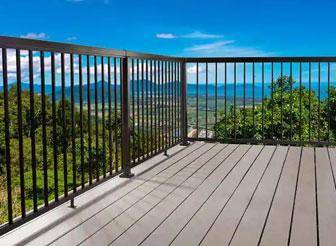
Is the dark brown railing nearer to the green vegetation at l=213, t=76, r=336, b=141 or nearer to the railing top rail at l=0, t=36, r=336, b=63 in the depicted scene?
the railing top rail at l=0, t=36, r=336, b=63

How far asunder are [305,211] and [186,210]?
0.70 meters

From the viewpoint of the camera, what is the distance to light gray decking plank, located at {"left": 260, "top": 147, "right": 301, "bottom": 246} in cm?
217

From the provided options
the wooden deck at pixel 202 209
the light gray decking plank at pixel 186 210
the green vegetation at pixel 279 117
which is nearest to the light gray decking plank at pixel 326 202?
the wooden deck at pixel 202 209

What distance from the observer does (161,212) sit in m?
2.56

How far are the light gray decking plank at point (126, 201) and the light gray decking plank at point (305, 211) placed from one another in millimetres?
985

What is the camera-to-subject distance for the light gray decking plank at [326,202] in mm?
2229

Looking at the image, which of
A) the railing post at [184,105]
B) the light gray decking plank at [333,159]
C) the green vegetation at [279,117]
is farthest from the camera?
the green vegetation at [279,117]

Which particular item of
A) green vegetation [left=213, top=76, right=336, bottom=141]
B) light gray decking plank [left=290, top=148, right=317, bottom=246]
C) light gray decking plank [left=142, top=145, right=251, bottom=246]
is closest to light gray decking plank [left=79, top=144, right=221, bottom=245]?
light gray decking plank [left=142, top=145, right=251, bottom=246]

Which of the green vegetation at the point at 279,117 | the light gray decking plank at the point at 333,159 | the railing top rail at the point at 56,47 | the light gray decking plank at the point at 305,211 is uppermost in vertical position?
the railing top rail at the point at 56,47

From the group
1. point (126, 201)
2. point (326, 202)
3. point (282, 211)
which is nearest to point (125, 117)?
point (126, 201)

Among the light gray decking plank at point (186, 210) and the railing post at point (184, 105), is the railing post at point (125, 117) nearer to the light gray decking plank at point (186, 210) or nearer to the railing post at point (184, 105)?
the light gray decking plank at point (186, 210)

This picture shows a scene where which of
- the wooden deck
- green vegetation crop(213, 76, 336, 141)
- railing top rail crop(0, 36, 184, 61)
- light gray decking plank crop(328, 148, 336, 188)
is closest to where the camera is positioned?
railing top rail crop(0, 36, 184, 61)

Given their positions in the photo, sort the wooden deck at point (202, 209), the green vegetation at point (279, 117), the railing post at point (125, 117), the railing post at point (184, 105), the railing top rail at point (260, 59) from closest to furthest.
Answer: the wooden deck at point (202, 209), the railing post at point (125, 117), the railing top rail at point (260, 59), the railing post at point (184, 105), the green vegetation at point (279, 117)

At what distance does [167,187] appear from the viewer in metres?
3.13
